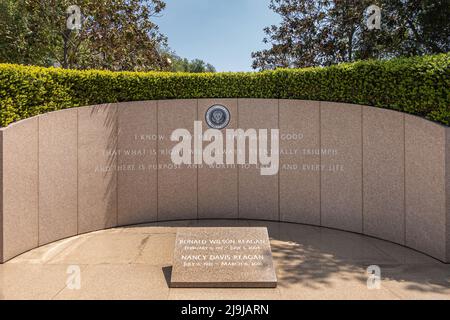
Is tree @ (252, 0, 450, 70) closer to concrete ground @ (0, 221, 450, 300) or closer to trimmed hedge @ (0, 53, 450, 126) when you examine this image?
trimmed hedge @ (0, 53, 450, 126)

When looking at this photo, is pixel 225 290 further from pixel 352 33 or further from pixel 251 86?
pixel 352 33

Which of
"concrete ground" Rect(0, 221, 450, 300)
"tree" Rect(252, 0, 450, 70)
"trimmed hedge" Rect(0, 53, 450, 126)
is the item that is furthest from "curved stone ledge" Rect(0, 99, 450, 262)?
"tree" Rect(252, 0, 450, 70)

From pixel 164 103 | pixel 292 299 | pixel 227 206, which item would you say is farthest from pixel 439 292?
pixel 164 103

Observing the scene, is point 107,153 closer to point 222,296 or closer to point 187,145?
point 187,145

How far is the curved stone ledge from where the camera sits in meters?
7.32

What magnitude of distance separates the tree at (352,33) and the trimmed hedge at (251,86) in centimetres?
784

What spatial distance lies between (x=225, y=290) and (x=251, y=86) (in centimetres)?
670

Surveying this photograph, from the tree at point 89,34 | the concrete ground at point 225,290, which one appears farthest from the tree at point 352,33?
the concrete ground at point 225,290

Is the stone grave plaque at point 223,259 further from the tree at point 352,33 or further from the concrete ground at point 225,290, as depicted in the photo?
the tree at point 352,33

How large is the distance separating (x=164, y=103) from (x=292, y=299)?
23.2ft

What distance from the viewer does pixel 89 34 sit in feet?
59.1

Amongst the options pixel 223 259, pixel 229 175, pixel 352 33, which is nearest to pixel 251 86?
pixel 229 175

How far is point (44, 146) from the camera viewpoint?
8039 mm

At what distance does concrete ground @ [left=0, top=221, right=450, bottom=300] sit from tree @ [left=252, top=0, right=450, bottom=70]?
431 inches
